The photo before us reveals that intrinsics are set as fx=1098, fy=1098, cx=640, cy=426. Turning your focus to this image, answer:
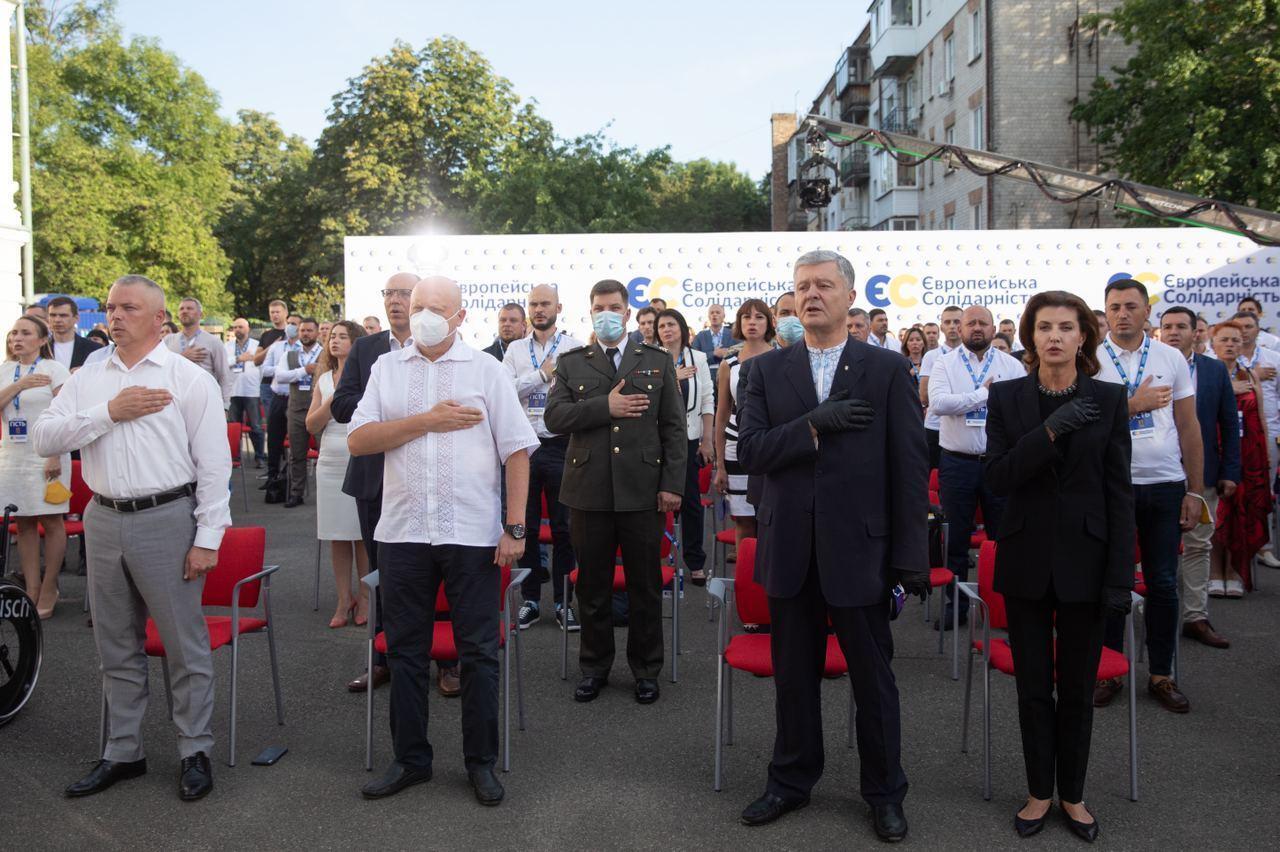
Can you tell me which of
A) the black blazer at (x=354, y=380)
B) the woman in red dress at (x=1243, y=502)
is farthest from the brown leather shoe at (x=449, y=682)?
the woman in red dress at (x=1243, y=502)

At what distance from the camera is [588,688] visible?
5.59 m

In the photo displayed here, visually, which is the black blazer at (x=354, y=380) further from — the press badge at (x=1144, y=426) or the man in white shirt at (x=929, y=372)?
the press badge at (x=1144, y=426)

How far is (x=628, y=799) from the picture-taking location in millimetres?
4348

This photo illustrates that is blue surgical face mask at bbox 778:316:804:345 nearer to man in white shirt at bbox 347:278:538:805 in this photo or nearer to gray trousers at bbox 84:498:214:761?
man in white shirt at bbox 347:278:538:805

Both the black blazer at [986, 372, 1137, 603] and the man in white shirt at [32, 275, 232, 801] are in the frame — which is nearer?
the black blazer at [986, 372, 1137, 603]

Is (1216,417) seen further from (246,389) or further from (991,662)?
(246,389)

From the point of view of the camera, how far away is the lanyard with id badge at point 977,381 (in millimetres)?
6656

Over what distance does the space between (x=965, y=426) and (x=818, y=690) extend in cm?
308

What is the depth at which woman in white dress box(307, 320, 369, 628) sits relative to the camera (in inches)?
262

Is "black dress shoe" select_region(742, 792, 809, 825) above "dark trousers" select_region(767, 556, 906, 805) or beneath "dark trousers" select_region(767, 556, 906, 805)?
beneath

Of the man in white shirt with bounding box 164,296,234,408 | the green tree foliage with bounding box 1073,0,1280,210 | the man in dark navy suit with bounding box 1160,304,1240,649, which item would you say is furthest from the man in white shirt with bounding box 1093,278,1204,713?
the green tree foliage with bounding box 1073,0,1280,210

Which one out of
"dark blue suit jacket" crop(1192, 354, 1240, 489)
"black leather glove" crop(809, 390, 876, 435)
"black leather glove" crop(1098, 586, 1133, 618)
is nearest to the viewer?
"black leather glove" crop(809, 390, 876, 435)

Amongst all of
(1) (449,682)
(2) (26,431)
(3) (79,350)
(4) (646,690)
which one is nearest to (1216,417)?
(4) (646,690)

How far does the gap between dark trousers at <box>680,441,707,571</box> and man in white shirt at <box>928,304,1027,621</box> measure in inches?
80.6
